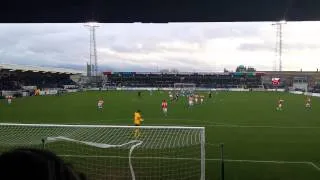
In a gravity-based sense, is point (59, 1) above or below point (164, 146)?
above

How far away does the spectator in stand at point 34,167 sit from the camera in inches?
54.4

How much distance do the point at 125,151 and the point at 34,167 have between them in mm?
16684

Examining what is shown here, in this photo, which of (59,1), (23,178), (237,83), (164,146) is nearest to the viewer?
(23,178)

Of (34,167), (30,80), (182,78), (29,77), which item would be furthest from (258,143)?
(182,78)

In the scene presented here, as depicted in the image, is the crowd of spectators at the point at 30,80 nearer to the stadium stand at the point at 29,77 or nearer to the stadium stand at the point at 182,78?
the stadium stand at the point at 29,77

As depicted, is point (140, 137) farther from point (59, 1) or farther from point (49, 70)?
point (49, 70)

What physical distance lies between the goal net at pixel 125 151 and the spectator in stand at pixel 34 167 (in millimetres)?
11862

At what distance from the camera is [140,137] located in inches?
701

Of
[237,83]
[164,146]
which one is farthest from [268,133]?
[237,83]

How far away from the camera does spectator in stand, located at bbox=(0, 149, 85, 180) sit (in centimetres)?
138

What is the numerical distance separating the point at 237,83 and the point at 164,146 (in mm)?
119564

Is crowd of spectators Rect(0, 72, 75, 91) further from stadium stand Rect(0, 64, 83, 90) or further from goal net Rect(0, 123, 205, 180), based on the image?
goal net Rect(0, 123, 205, 180)

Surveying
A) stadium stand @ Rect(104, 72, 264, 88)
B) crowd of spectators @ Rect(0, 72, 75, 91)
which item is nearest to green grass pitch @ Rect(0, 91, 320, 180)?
crowd of spectators @ Rect(0, 72, 75, 91)

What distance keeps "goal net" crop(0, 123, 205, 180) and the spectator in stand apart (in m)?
11.9
